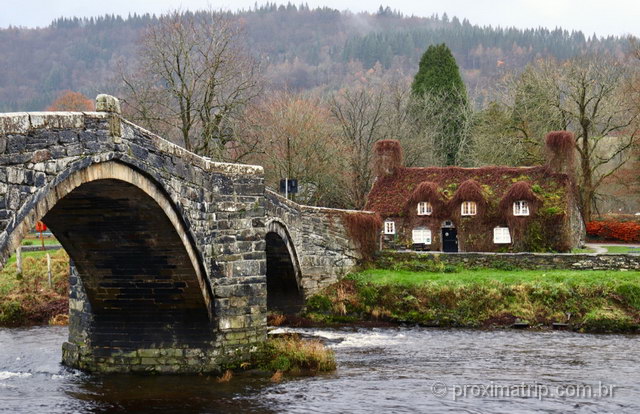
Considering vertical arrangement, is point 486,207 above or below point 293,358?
above

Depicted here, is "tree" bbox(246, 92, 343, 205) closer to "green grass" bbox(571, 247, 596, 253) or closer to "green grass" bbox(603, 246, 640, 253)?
"green grass" bbox(571, 247, 596, 253)

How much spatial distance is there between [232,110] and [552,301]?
58.1 ft

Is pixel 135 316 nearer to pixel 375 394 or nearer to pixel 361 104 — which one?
pixel 375 394

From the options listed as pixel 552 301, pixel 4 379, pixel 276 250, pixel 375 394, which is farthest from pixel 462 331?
pixel 4 379

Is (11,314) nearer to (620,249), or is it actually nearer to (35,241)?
(35,241)

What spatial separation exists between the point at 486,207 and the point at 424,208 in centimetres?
318

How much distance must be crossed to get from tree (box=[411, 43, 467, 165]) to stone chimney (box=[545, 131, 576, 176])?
15640mm

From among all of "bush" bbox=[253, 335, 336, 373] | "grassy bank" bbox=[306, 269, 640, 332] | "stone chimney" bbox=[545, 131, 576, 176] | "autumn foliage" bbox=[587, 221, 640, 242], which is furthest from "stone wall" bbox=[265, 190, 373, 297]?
"autumn foliage" bbox=[587, 221, 640, 242]

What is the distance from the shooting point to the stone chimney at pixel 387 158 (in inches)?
1658

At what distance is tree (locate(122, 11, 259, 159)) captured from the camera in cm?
3541

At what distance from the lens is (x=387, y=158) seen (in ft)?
138

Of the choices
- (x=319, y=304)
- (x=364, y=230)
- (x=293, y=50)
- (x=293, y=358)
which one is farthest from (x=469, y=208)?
(x=293, y=50)

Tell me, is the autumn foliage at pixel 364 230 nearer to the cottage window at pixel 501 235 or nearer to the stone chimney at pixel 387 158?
the cottage window at pixel 501 235

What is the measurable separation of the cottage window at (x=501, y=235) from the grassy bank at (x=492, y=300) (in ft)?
22.0
